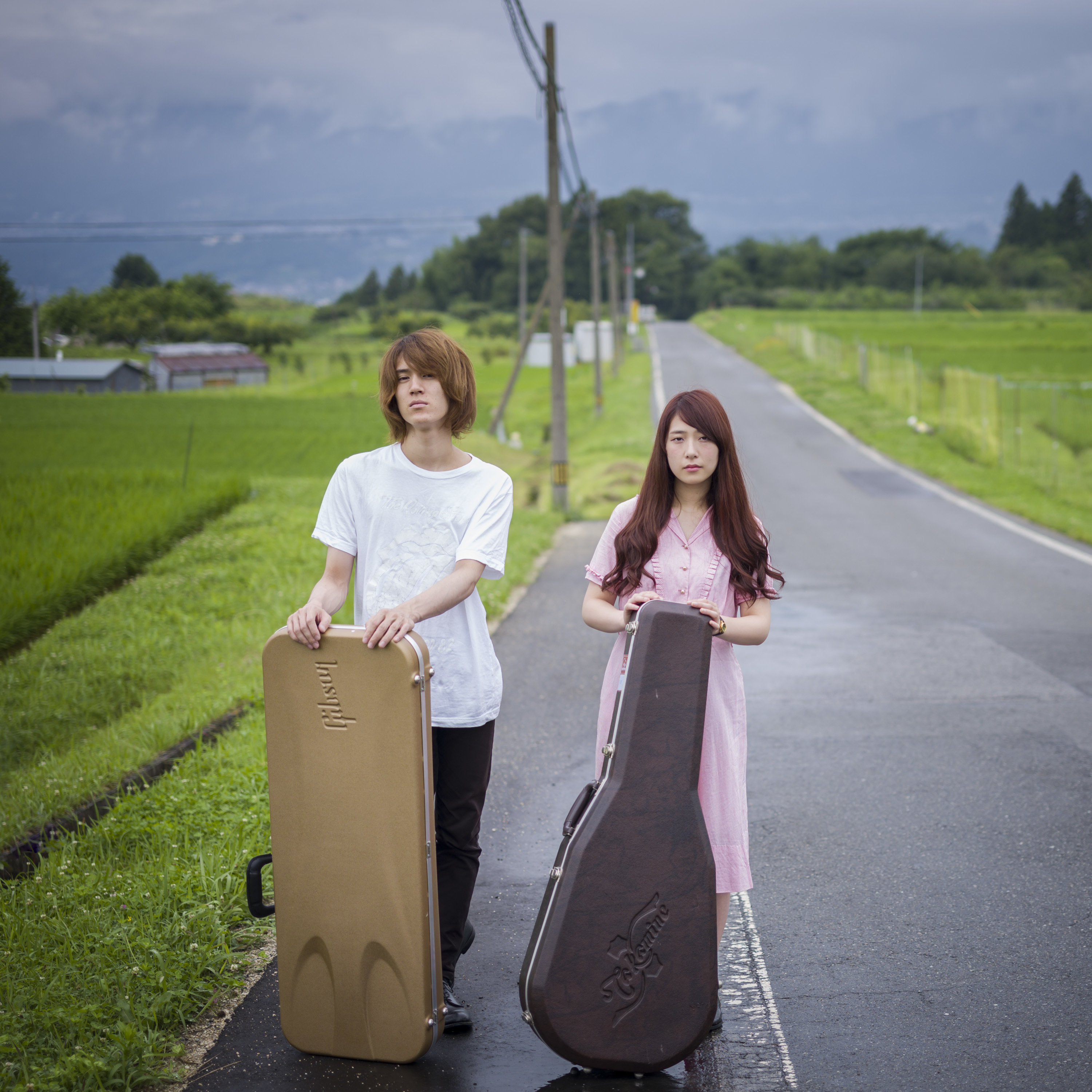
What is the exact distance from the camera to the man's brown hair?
3135mm

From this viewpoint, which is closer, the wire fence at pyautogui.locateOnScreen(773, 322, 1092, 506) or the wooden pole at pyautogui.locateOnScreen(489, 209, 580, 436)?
the wire fence at pyautogui.locateOnScreen(773, 322, 1092, 506)

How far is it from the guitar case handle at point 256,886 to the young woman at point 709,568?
1.03 m

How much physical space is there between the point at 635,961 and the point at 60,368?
58.8 feet

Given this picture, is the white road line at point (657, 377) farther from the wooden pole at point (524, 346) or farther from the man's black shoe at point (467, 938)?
the man's black shoe at point (467, 938)

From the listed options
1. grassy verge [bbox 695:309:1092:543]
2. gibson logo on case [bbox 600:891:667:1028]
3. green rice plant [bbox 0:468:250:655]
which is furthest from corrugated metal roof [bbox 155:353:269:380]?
gibson logo on case [bbox 600:891:667:1028]

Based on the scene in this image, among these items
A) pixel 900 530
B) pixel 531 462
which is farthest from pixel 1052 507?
pixel 531 462

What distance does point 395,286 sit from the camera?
5434 centimetres

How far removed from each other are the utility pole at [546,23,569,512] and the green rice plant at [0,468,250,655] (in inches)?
182

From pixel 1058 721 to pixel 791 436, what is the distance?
20228 millimetres

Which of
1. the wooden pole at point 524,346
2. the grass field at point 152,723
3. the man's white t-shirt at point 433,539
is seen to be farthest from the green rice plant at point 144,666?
the wooden pole at point 524,346

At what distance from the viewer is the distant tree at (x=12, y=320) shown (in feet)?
55.4

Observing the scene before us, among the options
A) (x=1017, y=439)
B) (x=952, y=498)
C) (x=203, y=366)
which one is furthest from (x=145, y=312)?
(x=1017, y=439)

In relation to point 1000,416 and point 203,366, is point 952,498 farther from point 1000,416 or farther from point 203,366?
point 203,366

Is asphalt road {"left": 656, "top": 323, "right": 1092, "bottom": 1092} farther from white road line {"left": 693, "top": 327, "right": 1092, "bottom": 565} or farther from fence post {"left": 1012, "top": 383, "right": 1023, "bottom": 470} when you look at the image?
fence post {"left": 1012, "top": 383, "right": 1023, "bottom": 470}
